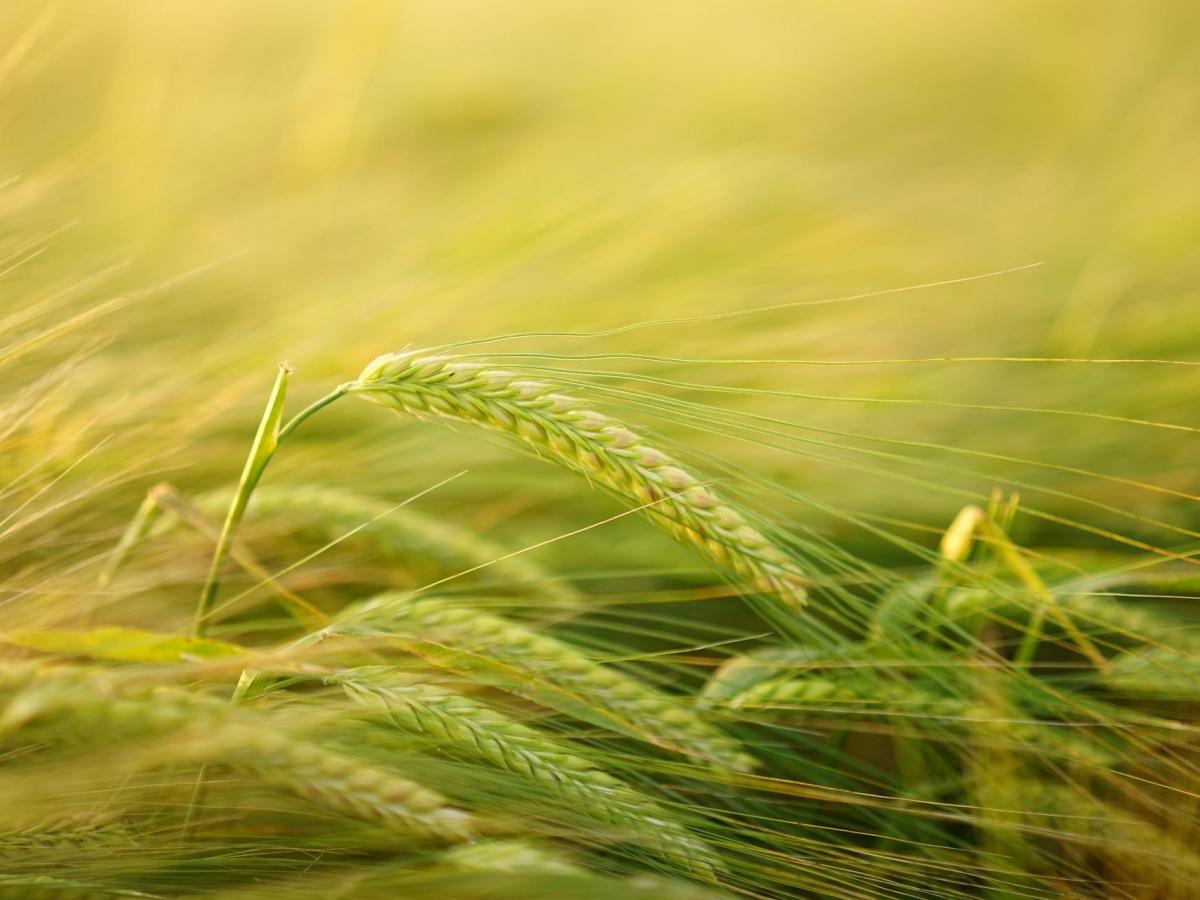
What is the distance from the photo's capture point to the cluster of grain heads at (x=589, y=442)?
463 millimetres

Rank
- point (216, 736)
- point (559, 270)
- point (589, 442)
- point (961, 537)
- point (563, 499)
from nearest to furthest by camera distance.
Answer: point (216, 736) < point (589, 442) < point (961, 537) < point (563, 499) < point (559, 270)

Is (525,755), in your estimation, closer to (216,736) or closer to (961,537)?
(216,736)

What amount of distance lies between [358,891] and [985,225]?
57.9 inches

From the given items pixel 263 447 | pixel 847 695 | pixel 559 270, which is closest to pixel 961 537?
pixel 847 695

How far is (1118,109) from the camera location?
2330mm

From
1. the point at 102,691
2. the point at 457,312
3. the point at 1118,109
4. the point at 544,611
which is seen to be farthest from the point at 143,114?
the point at 1118,109

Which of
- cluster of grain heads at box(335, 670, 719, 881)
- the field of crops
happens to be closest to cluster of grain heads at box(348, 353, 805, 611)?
the field of crops

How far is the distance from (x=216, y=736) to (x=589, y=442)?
0.22 metres

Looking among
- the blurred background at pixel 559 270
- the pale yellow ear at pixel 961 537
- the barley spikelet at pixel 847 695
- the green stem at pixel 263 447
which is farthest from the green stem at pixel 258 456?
the pale yellow ear at pixel 961 537

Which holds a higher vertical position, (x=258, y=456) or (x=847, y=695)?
(x=258, y=456)

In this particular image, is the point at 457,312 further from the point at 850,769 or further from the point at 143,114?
the point at 143,114

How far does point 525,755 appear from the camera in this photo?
45 cm

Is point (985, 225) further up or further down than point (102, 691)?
further up

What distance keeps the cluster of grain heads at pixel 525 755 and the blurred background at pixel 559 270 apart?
0.18 metres
